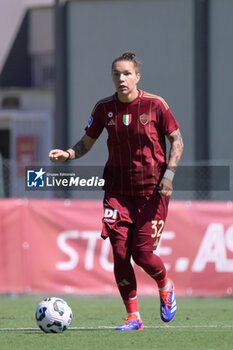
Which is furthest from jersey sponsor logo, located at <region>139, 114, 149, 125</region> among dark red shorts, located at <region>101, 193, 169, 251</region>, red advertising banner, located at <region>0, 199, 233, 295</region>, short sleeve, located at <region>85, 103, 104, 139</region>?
red advertising banner, located at <region>0, 199, 233, 295</region>

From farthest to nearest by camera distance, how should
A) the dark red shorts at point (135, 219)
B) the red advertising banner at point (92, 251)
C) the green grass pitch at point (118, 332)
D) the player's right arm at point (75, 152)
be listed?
1. the red advertising banner at point (92, 251)
2. the player's right arm at point (75, 152)
3. the dark red shorts at point (135, 219)
4. the green grass pitch at point (118, 332)

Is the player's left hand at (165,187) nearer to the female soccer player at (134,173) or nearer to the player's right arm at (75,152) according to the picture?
the female soccer player at (134,173)

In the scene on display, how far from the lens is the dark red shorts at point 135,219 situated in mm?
7406

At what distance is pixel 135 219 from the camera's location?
7500 millimetres

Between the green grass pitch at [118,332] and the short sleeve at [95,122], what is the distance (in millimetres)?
1650

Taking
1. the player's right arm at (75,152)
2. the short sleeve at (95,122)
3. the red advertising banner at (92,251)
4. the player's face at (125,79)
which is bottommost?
the red advertising banner at (92,251)

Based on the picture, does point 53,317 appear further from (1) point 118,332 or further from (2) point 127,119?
(2) point 127,119

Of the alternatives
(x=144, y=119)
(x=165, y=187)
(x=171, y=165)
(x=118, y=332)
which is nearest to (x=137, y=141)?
(x=144, y=119)

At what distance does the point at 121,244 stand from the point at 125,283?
1.12 feet

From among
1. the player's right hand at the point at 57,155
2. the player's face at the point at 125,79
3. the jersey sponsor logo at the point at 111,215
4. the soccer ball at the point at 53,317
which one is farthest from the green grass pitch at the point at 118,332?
the player's face at the point at 125,79

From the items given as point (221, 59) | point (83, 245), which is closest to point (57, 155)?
point (83, 245)

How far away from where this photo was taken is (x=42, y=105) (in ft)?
95.0

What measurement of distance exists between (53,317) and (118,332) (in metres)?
0.54

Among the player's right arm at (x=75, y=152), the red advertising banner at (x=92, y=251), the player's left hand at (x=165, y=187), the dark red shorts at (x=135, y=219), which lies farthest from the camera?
the red advertising banner at (x=92, y=251)
